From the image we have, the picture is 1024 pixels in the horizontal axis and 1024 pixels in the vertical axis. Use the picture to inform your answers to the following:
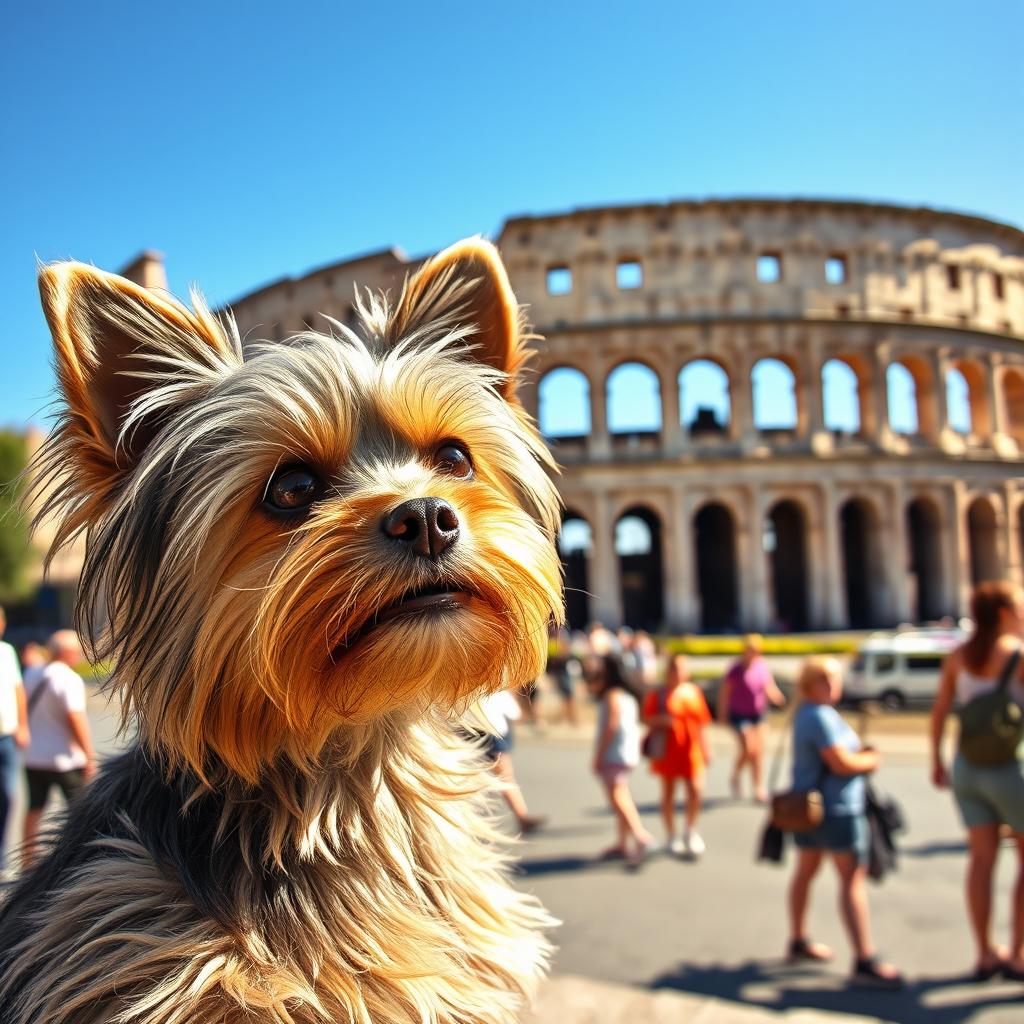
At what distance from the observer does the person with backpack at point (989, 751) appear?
4309 millimetres

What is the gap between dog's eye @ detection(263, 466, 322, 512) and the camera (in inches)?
45.5

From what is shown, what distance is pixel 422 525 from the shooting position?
41.8 inches

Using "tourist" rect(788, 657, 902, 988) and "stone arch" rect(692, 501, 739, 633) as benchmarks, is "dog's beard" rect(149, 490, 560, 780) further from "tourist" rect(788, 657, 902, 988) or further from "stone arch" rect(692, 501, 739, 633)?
"stone arch" rect(692, 501, 739, 633)

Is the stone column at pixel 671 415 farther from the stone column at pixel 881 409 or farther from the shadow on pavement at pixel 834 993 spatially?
the shadow on pavement at pixel 834 993

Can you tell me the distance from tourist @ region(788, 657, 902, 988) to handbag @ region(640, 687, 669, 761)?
2.21 meters

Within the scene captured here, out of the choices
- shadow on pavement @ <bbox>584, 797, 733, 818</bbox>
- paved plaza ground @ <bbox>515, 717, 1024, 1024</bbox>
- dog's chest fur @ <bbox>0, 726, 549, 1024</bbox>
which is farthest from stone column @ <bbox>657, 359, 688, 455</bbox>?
dog's chest fur @ <bbox>0, 726, 549, 1024</bbox>

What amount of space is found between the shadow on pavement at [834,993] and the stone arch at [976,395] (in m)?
36.3

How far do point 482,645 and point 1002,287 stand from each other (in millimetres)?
45249

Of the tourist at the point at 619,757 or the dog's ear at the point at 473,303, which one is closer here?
the dog's ear at the point at 473,303

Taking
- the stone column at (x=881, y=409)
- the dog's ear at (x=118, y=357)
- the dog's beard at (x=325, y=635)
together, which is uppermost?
the stone column at (x=881, y=409)

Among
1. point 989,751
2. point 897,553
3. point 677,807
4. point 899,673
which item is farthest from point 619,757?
point 897,553

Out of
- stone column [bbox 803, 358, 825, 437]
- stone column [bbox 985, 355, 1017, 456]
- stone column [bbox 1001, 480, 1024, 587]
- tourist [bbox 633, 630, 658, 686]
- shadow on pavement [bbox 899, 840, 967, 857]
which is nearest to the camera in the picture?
shadow on pavement [bbox 899, 840, 967, 857]

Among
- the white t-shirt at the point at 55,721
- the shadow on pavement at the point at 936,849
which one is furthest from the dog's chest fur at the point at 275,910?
the shadow on pavement at the point at 936,849

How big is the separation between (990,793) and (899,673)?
48.0ft
